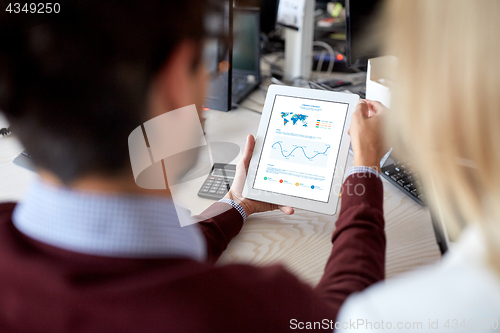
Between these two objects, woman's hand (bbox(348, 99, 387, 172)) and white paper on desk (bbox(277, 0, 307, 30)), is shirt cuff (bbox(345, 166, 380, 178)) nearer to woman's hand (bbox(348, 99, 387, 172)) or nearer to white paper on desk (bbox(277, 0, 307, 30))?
woman's hand (bbox(348, 99, 387, 172))

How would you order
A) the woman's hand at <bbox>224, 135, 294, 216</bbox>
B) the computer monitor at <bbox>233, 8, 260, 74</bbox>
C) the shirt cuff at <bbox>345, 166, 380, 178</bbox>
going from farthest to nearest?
1. the computer monitor at <bbox>233, 8, 260, 74</bbox>
2. the woman's hand at <bbox>224, 135, 294, 216</bbox>
3. the shirt cuff at <bbox>345, 166, 380, 178</bbox>

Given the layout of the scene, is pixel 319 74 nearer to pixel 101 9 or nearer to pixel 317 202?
pixel 317 202

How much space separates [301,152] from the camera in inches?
30.5

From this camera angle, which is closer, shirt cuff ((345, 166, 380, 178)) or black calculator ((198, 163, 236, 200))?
shirt cuff ((345, 166, 380, 178))

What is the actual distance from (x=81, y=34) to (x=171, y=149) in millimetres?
243

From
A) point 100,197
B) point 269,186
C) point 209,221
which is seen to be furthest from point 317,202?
point 100,197

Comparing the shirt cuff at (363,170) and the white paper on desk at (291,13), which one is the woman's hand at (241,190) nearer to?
the shirt cuff at (363,170)

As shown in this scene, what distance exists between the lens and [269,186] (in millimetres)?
784

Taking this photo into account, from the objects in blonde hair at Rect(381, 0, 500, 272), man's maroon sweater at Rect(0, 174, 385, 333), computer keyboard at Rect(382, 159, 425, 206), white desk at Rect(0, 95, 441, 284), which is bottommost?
white desk at Rect(0, 95, 441, 284)

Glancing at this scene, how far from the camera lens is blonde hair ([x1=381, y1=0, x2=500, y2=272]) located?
39 centimetres

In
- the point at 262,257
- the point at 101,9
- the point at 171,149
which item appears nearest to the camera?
the point at 101,9

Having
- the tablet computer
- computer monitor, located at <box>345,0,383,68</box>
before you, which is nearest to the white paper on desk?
computer monitor, located at <box>345,0,383,68</box>

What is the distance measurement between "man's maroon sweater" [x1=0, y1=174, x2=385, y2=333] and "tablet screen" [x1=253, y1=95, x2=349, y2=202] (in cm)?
32

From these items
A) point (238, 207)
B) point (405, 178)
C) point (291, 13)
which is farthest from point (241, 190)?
point (291, 13)
